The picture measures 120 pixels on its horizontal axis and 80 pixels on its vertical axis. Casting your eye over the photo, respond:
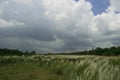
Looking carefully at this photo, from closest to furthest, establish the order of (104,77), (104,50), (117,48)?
(104,77)
(117,48)
(104,50)

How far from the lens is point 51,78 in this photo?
19359 mm

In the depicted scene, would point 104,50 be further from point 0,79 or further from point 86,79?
point 86,79

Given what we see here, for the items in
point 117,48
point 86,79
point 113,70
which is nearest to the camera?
point 113,70

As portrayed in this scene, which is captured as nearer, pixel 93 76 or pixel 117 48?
pixel 93 76

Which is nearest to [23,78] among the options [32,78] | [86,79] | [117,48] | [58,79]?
[32,78]

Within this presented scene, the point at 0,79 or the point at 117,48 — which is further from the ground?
the point at 117,48

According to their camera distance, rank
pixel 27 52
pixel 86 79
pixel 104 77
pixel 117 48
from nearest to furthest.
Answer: pixel 104 77, pixel 86 79, pixel 117 48, pixel 27 52

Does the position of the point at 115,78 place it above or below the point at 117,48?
below

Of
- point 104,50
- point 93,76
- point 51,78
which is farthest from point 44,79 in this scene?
point 104,50

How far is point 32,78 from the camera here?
68.3ft

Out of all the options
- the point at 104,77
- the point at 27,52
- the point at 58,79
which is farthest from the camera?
the point at 27,52

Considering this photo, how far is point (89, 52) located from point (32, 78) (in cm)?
8789

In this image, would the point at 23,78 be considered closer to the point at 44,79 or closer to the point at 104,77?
the point at 44,79

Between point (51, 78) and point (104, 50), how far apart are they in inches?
3310
